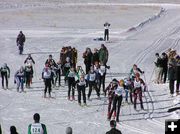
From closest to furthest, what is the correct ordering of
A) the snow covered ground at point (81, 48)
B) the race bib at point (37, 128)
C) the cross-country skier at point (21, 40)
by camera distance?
the race bib at point (37, 128)
the snow covered ground at point (81, 48)
the cross-country skier at point (21, 40)

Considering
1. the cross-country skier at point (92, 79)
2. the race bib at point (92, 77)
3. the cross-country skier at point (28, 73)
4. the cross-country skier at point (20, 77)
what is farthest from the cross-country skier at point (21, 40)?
the race bib at point (92, 77)

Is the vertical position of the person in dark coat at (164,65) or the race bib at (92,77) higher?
the person in dark coat at (164,65)

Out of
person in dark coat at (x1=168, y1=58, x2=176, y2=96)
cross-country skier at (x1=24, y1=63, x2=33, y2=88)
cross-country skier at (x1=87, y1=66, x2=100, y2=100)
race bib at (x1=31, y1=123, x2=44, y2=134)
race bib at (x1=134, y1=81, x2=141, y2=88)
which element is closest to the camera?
race bib at (x1=31, y1=123, x2=44, y2=134)

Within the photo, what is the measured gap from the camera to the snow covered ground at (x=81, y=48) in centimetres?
2062

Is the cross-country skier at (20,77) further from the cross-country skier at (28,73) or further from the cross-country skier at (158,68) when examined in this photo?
the cross-country skier at (158,68)

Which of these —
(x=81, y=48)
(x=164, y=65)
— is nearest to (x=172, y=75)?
(x=164, y=65)

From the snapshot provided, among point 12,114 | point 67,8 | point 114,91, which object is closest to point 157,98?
point 114,91

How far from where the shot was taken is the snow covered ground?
2062 centimetres

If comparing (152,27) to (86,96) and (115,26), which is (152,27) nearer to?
(115,26)

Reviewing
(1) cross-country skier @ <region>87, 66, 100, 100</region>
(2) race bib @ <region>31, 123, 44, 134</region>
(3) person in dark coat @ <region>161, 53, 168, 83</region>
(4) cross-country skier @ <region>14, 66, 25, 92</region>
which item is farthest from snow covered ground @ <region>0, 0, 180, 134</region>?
(2) race bib @ <region>31, 123, 44, 134</region>

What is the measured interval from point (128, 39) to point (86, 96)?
61.6 ft

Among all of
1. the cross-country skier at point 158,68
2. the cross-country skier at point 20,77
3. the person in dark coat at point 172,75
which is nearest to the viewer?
the person in dark coat at point 172,75

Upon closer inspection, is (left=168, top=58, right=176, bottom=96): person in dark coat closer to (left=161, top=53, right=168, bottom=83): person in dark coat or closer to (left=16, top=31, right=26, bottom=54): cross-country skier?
(left=161, top=53, right=168, bottom=83): person in dark coat

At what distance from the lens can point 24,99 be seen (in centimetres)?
2367
